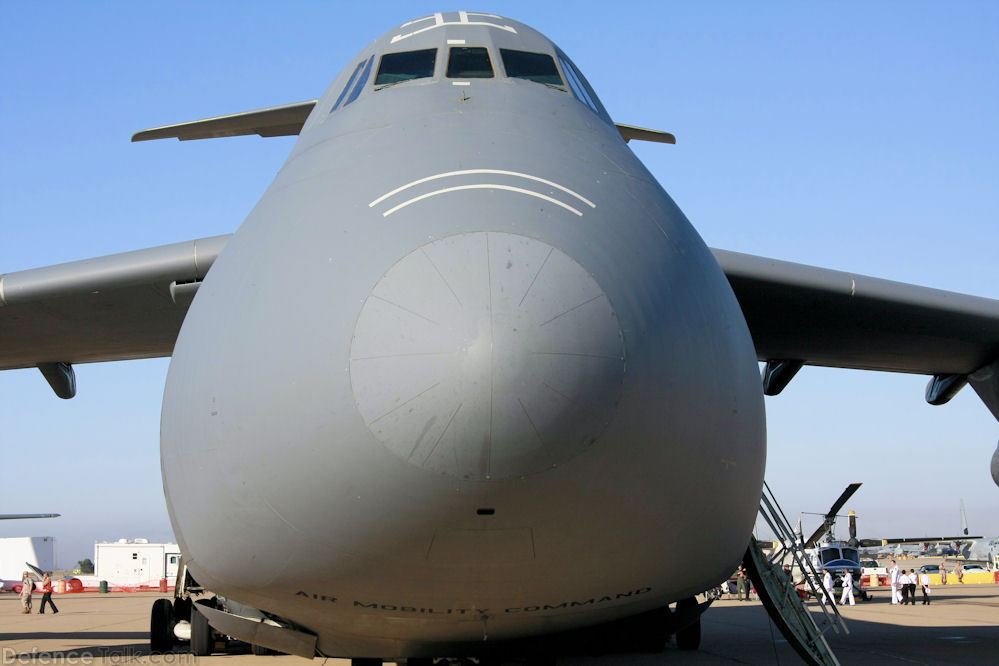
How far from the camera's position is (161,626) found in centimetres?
1151

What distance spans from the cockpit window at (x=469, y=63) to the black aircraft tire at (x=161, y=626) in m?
8.46

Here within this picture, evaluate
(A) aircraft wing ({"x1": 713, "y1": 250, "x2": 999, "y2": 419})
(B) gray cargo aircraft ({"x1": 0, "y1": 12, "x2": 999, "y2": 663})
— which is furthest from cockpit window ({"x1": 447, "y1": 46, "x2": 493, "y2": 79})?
(A) aircraft wing ({"x1": 713, "y1": 250, "x2": 999, "y2": 419})

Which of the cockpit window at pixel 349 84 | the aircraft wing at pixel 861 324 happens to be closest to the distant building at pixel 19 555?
the aircraft wing at pixel 861 324

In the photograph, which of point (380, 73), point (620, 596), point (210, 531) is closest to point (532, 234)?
point (620, 596)

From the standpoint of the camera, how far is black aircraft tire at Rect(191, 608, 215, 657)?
1049 centimetres

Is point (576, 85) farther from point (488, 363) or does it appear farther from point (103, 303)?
point (103, 303)

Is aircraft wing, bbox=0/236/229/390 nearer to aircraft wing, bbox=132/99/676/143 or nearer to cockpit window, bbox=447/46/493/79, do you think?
aircraft wing, bbox=132/99/676/143

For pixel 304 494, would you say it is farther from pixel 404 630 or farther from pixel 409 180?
pixel 409 180

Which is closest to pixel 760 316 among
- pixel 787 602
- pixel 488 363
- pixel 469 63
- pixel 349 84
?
pixel 787 602

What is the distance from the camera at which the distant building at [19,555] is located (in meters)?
51.0

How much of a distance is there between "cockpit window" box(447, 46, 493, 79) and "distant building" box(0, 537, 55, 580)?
Answer: 5287 centimetres

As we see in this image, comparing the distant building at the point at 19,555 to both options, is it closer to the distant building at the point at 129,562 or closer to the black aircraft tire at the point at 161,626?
the distant building at the point at 129,562

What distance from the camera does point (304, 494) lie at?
11.7ft

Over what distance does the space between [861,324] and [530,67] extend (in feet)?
16.0
